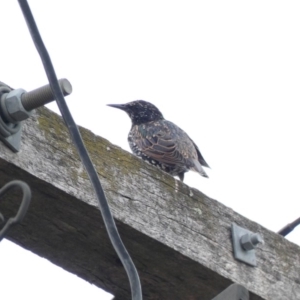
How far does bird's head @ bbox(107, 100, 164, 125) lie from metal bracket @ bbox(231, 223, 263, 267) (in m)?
4.34

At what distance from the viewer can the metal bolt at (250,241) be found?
9.05 ft

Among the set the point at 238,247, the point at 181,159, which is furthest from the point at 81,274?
the point at 181,159

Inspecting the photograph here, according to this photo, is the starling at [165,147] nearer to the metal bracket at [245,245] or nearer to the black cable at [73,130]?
→ the metal bracket at [245,245]

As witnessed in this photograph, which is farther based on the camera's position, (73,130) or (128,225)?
(128,225)

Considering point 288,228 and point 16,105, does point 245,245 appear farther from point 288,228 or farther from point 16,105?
point 16,105

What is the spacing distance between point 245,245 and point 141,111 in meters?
4.51

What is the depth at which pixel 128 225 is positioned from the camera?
2.56 m

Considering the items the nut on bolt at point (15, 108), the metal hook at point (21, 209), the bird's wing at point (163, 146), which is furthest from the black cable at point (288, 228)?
the bird's wing at point (163, 146)

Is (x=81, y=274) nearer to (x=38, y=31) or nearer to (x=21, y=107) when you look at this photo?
(x=21, y=107)

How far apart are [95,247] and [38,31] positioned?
720 millimetres

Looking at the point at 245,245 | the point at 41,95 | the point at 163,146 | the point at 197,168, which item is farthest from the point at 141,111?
the point at 41,95

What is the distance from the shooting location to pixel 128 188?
265 centimetres

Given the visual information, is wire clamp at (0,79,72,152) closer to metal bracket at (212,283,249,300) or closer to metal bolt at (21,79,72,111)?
metal bolt at (21,79,72,111)

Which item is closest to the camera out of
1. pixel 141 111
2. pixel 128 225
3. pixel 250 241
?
pixel 128 225
